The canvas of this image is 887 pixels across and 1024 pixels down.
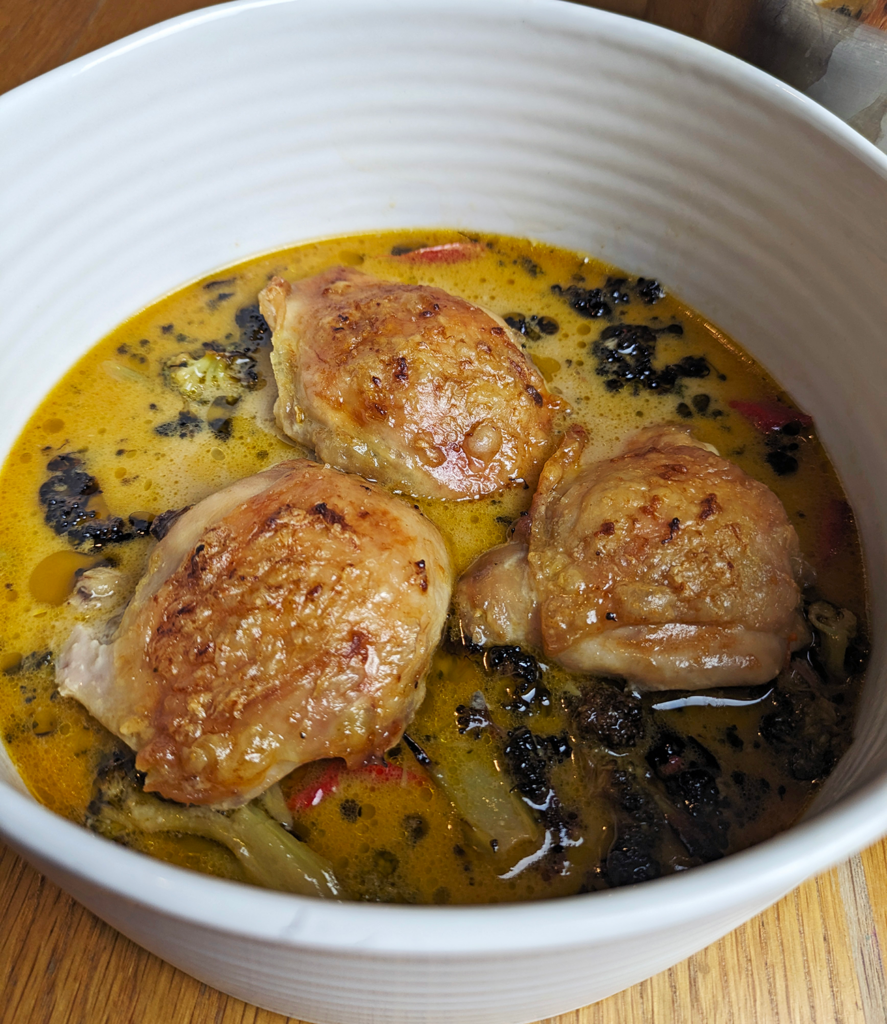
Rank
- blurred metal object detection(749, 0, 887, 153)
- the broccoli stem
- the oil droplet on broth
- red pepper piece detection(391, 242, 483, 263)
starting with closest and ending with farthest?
the broccoli stem → the oil droplet on broth → blurred metal object detection(749, 0, 887, 153) → red pepper piece detection(391, 242, 483, 263)

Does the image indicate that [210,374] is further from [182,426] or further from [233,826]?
[233,826]

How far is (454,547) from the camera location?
1.57 m

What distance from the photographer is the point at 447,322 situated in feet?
5.23

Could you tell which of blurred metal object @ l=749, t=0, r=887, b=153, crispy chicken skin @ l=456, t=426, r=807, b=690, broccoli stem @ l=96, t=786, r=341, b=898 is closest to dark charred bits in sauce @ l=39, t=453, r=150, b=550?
broccoli stem @ l=96, t=786, r=341, b=898

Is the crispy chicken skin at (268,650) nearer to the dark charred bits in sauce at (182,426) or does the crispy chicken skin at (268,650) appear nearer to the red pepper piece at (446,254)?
the dark charred bits in sauce at (182,426)

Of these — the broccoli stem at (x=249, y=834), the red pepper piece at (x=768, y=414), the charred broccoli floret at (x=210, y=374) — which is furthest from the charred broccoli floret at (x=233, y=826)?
the red pepper piece at (x=768, y=414)

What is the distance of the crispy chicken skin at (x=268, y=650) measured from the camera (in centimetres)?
123

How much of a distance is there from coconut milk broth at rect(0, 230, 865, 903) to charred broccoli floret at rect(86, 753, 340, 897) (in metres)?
0.02

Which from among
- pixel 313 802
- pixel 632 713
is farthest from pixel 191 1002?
pixel 632 713

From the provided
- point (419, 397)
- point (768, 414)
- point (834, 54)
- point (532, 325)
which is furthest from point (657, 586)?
point (834, 54)

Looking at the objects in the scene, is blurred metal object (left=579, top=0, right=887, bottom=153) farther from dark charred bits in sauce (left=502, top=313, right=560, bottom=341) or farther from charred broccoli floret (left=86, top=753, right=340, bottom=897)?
charred broccoli floret (left=86, top=753, right=340, bottom=897)

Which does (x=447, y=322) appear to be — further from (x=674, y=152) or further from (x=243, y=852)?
(x=243, y=852)

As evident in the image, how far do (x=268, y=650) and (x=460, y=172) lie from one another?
128 cm

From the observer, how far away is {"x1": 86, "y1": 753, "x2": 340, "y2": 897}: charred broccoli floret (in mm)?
1228
